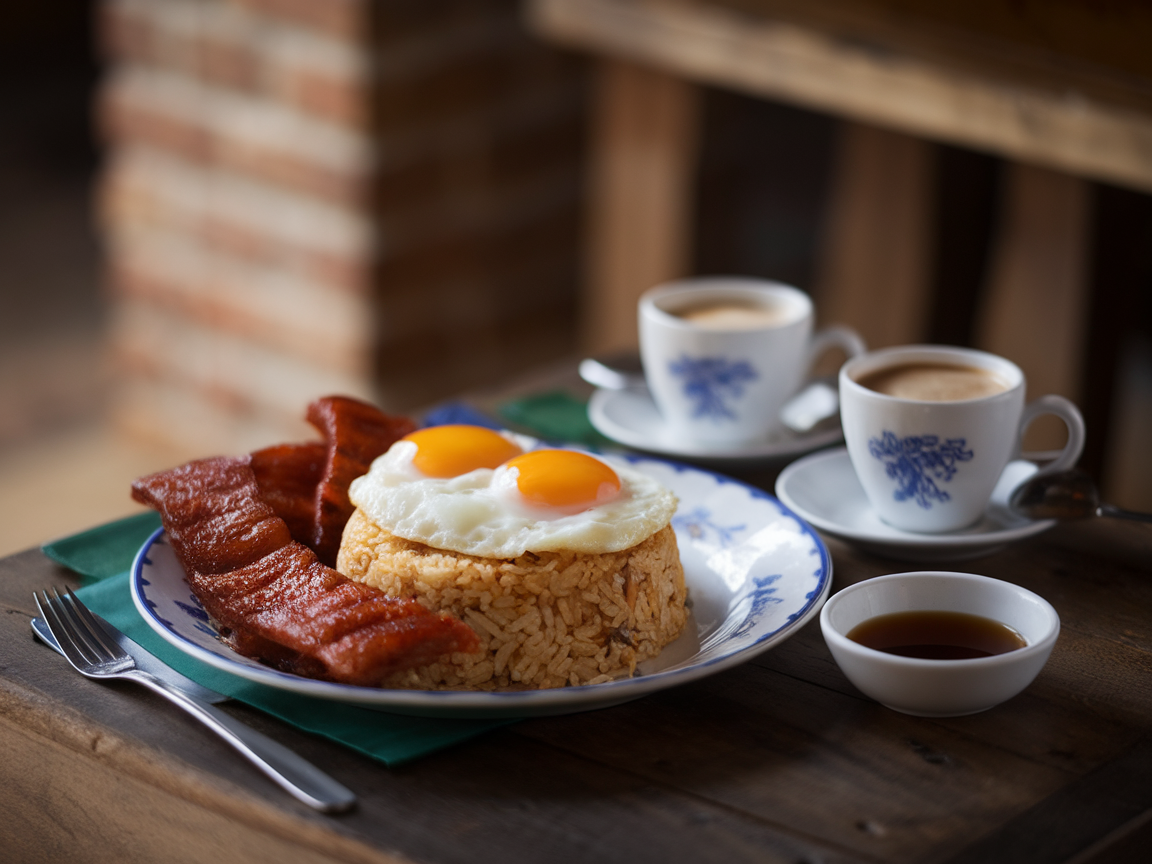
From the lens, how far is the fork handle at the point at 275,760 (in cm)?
89

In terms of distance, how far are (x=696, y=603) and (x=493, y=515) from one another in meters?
0.23

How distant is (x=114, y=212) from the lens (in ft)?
10.6

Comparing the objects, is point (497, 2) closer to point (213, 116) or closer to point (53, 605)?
point (213, 116)

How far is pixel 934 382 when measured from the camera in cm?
132

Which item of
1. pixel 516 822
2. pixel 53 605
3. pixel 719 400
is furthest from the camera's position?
pixel 719 400

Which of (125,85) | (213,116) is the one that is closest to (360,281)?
(213,116)

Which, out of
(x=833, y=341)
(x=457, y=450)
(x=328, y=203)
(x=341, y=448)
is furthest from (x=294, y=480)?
(x=328, y=203)

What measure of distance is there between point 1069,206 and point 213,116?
1.80m

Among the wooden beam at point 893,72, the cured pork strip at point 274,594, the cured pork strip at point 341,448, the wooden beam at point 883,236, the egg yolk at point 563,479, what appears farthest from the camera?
the wooden beam at point 883,236

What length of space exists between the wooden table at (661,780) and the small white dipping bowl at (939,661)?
3cm

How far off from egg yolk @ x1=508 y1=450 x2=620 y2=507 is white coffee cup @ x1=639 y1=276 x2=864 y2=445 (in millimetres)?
411

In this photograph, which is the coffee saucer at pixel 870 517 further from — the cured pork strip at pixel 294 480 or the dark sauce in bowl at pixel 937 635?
the cured pork strip at pixel 294 480

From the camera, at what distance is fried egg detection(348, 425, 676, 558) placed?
3.45 ft

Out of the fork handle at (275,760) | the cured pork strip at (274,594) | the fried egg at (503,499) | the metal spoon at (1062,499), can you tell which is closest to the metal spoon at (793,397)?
the metal spoon at (1062,499)
